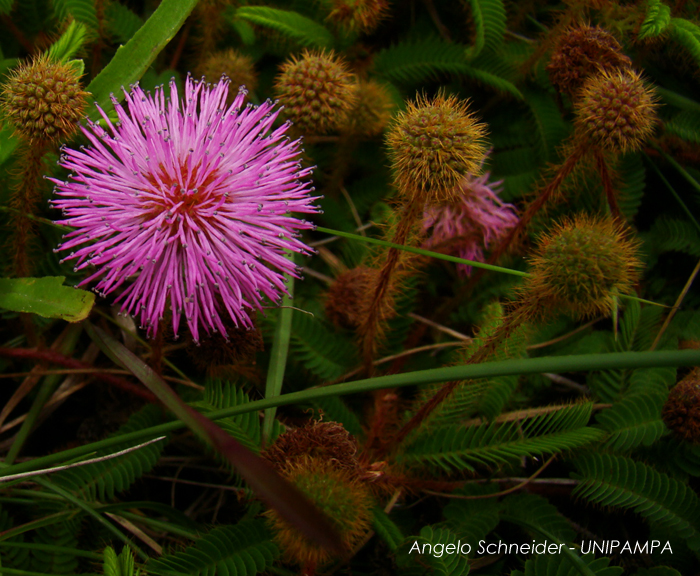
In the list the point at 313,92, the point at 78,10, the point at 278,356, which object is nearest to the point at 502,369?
the point at 278,356

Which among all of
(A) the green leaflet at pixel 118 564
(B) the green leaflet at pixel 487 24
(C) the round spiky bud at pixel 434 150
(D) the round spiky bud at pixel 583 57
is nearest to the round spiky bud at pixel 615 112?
(D) the round spiky bud at pixel 583 57

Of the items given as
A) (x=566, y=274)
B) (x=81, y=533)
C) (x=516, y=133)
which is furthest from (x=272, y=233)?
(x=516, y=133)

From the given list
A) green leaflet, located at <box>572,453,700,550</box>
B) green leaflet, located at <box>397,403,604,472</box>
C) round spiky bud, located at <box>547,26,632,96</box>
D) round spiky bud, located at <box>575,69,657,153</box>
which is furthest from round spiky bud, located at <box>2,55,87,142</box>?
green leaflet, located at <box>572,453,700,550</box>

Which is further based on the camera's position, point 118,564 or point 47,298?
point 47,298

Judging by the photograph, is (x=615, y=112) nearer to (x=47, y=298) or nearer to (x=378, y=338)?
(x=378, y=338)

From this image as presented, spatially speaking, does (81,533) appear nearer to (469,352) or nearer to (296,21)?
(469,352)
